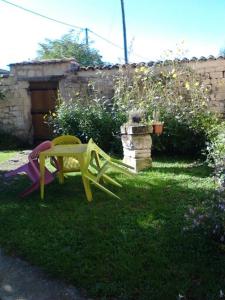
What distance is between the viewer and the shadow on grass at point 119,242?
287cm

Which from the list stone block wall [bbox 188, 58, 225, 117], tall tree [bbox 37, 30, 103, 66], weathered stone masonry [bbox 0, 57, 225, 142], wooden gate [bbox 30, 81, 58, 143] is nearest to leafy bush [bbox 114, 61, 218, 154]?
stone block wall [bbox 188, 58, 225, 117]

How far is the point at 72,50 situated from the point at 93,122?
49.3ft

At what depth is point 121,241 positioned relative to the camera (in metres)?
3.57

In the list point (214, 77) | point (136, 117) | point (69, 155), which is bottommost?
point (69, 155)

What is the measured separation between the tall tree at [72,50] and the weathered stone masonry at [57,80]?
37.3ft

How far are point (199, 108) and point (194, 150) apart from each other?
2.97 ft

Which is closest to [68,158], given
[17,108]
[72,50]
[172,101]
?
[172,101]

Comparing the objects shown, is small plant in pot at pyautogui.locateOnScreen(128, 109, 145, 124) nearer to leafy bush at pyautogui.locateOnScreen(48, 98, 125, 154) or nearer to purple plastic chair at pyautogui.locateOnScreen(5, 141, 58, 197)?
leafy bush at pyautogui.locateOnScreen(48, 98, 125, 154)

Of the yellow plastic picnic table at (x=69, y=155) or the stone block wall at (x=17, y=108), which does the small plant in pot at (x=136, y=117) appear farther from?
the stone block wall at (x=17, y=108)

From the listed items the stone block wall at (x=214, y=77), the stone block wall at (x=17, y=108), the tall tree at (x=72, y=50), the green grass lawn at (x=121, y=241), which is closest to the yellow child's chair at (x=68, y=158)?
the green grass lawn at (x=121, y=241)

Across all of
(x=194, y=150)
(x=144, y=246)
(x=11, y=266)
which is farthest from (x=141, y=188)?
(x=194, y=150)

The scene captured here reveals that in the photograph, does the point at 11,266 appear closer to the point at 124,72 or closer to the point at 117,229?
the point at 117,229

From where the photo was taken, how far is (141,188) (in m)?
5.37

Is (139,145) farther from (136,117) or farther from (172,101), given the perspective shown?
(172,101)
